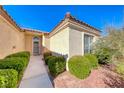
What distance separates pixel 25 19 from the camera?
6.31m

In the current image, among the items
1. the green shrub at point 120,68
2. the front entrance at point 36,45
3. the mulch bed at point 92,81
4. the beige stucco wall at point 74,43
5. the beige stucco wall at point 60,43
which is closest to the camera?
the mulch bed at point 92,81

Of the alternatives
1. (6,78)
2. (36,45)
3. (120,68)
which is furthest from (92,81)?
(6,78)

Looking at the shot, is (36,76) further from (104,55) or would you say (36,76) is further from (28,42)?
(104,55)

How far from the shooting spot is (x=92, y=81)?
21.7 feet

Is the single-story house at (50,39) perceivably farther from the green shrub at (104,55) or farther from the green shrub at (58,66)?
the green shrub at (104,55)

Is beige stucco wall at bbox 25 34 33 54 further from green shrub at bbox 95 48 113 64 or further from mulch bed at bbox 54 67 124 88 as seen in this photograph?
green shrub at bbox 95 48 113 64

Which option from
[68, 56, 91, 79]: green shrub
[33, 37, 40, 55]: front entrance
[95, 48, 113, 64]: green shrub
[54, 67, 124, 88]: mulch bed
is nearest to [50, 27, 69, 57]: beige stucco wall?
[68, 56, 91, 79]: green shrub

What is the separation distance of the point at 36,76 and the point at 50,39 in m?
1.85

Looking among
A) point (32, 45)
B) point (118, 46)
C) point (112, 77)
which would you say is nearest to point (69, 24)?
point (32, 45)

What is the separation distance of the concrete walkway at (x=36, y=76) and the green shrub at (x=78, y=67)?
3.49ft

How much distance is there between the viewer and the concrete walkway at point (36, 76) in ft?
21.1

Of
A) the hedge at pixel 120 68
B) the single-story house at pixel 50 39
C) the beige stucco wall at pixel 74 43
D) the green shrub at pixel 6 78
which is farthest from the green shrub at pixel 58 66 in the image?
the green shrub at pixel 6 78

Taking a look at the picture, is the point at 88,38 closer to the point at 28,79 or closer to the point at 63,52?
the point at 63,52
